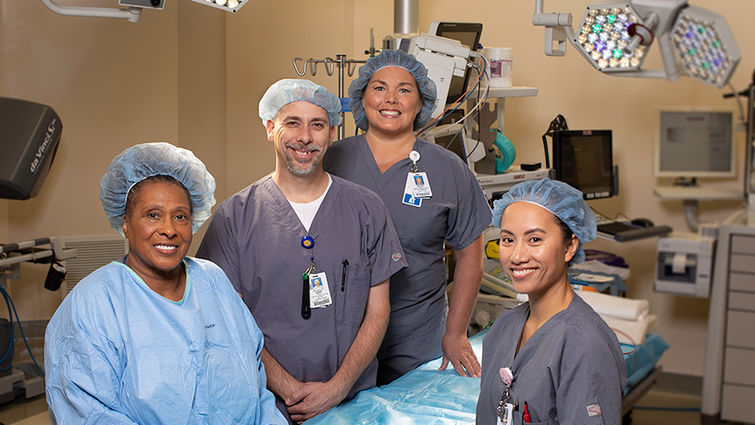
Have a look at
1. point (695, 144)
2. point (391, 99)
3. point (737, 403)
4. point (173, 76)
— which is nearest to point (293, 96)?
point (391, 99)

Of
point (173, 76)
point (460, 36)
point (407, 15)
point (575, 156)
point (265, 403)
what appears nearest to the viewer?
point (265, 403)

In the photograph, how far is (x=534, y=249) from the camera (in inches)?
57.1

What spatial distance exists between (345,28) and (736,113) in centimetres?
391

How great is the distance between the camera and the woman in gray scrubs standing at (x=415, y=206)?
2328 millimetres

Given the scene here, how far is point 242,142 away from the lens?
15.8 ft

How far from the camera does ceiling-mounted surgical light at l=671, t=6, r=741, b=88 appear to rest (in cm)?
94

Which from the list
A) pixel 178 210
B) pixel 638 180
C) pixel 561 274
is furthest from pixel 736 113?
pixel 178 210

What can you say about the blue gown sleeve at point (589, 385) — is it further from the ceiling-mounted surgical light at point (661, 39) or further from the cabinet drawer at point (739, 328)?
the ceiling-mounted surgical light at point (661, 39)

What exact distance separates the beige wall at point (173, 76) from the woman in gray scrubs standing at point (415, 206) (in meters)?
0.96

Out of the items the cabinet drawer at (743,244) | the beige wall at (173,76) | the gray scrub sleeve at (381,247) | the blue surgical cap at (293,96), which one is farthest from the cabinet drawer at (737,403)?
the beige wall at (173,76)

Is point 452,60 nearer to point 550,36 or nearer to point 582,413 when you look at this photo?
point 550,36

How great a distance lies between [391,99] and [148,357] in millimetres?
1142

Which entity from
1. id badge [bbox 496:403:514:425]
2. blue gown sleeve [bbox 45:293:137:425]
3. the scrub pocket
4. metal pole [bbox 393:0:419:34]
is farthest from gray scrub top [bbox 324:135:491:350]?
metal pole [bbox 393:0:419:34]

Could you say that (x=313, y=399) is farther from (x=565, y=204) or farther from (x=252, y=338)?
(x=565, y=204)
